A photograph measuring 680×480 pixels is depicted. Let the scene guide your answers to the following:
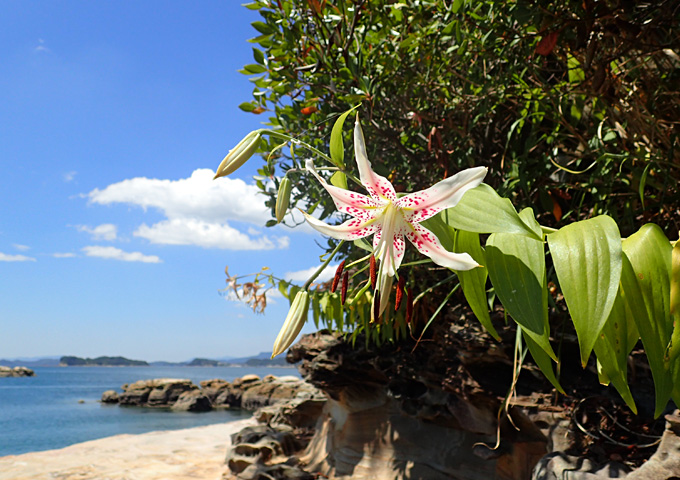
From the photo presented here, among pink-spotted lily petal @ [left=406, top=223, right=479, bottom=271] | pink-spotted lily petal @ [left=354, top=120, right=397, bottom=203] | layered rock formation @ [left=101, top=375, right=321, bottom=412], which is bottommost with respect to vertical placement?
layered rock formation @ [left=101, top=375, right=321, bottom=412]

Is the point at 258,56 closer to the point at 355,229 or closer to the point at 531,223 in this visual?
the point at 355,229

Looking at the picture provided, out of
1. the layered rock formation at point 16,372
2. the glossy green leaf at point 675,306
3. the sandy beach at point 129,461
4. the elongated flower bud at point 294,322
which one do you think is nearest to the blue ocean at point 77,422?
the sandy beach at point 129,461

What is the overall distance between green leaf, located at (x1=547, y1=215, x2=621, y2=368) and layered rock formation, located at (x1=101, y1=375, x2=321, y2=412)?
16.0 metres

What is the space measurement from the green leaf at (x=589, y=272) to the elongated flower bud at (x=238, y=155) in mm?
441

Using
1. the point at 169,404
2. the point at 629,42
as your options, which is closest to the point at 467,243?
the point at 629,42

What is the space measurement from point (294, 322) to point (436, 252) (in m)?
0.24

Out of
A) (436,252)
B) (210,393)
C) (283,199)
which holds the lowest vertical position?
(210,393)

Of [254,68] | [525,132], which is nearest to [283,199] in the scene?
[254,68]

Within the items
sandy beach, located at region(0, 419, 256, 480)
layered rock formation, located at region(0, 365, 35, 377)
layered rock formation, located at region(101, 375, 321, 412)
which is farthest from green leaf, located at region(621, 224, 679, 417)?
layered rock formation, located at region(0, 365, 35, 377)

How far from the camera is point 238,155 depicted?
705mm

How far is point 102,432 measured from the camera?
18047 mm

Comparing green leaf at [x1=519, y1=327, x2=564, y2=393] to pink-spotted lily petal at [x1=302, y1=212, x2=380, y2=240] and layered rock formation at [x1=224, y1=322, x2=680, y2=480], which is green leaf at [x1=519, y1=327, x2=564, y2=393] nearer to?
pink-spotted lily petal at [x1=302, y1=212, x2=380, y2=240]

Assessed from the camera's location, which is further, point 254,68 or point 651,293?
point 254,68

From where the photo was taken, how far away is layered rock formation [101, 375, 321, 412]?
17.6 m
